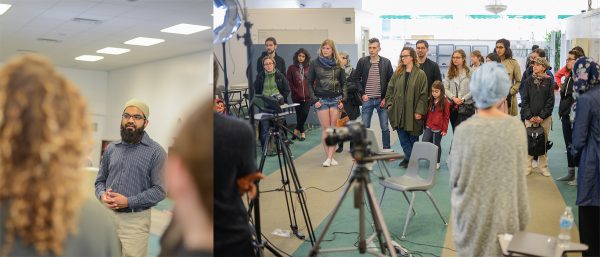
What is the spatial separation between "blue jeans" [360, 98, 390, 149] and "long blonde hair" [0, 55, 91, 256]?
1510 millimetres

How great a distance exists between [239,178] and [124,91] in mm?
567

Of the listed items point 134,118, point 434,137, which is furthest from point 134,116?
point 434,137

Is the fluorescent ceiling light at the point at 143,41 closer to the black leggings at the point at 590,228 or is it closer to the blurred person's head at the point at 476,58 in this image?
the blurred person's head at the point at 476,58

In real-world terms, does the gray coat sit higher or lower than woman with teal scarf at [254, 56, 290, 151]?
lower

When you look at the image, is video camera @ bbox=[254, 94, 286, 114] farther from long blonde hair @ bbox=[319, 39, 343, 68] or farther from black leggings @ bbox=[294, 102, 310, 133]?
long blonde hair @ bbox=[319, 39, 343, 68]

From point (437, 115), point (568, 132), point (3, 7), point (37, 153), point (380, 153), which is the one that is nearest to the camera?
point (37, 153)

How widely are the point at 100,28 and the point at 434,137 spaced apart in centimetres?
169

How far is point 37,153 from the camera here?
1434 mm

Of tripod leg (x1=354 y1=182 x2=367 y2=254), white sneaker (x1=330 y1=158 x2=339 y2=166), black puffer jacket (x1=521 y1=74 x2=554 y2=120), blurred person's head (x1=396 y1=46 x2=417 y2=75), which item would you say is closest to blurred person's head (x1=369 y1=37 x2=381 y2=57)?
blurred person's head (x1=396 y1=46 x2=417 y2=75)

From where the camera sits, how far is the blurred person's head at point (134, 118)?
1.91 metres

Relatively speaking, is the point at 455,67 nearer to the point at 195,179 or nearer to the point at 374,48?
the point at 374,48

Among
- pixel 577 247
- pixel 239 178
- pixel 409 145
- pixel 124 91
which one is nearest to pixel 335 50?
pixel 409 145

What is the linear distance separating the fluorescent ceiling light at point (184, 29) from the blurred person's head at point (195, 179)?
294 mm

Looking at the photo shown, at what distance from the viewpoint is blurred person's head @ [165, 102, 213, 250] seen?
2.05 metres
